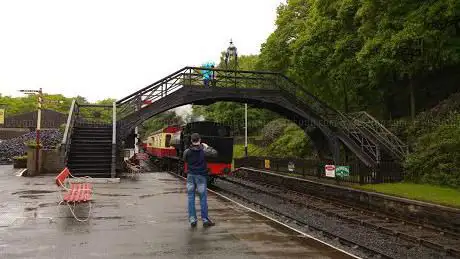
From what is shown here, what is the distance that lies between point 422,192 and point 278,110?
12439 millimetres

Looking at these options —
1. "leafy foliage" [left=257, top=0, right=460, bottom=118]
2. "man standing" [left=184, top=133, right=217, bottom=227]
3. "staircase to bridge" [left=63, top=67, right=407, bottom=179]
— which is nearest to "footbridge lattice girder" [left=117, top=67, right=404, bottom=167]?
"staircase to bridge" [left=63, top=67, right=407, bottom=179]

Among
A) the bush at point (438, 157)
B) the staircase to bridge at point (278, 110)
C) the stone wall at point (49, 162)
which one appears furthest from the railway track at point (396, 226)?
the stone wall at point (49, 162)

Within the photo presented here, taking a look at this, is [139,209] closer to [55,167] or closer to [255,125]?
[55,167]

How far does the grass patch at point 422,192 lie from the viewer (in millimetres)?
13289

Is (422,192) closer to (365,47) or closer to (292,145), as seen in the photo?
(365,47)

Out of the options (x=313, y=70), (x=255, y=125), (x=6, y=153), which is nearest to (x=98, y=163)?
(x=313, y=70)

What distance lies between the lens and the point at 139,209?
1078cm

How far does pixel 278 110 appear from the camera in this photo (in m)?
26.6

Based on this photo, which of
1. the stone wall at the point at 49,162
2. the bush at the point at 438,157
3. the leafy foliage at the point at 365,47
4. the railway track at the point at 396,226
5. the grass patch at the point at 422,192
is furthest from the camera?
the stone wall at the point at 49,162

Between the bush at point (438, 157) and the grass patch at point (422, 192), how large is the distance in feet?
1.62

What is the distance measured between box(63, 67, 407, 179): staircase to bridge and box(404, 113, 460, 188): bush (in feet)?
4.81

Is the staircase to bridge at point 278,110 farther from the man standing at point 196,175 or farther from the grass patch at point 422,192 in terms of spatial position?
the man standing at point 196,175

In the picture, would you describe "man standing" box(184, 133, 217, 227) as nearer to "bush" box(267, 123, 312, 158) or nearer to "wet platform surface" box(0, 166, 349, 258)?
"wet platform surface" box(0, 166, 349, 258)

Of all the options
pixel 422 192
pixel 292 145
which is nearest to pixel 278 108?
pixel 292 145
